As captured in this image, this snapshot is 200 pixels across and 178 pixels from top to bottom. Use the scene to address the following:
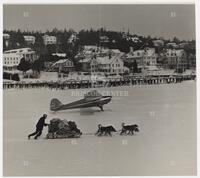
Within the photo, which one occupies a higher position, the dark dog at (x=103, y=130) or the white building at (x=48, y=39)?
the white building at (x=48, y=39)

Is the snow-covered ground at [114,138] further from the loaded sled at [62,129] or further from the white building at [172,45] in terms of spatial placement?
the white building at [172,45]

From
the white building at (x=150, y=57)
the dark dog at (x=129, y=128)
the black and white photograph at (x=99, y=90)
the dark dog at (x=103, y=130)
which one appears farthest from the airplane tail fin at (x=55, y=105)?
the white building at (x=150, y=57)

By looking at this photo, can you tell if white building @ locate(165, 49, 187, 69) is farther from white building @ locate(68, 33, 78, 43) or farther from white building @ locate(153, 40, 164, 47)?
white building @ locate(68, 33, 78, 43)

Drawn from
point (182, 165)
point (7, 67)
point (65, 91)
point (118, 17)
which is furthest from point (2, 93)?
point (182, 165)

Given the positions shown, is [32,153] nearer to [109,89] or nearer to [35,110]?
[35,110]

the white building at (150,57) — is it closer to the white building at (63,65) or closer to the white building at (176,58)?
the white building at (176,58)

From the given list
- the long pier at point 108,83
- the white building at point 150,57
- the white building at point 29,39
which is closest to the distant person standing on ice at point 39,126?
the long pier at point 108,83

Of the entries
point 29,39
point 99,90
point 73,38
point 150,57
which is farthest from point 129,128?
point 29,39

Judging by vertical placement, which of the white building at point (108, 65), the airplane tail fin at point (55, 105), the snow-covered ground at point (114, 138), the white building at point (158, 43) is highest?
the white building at point (158, 43)
